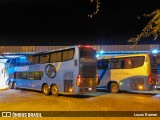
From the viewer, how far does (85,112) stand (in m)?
10.7

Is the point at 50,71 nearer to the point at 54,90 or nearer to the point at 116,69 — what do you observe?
the point at 54,90

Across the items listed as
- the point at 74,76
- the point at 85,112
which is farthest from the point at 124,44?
the point at 85,112

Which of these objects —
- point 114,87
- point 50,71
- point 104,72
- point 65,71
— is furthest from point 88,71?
point 104,72

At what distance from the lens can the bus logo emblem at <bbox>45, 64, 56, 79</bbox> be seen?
690 inches

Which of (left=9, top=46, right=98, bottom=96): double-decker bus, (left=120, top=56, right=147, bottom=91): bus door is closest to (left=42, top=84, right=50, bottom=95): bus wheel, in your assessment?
(left=9, top=46, right=98, bottom=96): double-decker bus

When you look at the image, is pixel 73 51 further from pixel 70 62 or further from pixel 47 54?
pixel 47 54

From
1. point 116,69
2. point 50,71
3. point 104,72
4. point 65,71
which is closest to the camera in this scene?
point 65,71

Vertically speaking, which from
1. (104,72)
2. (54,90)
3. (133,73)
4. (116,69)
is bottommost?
(54,90)

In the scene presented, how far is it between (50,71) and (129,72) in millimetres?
5956

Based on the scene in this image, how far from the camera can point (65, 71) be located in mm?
16438

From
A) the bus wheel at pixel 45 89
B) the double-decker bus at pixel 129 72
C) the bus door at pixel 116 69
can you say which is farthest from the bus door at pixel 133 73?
the bus wheel at pixel 45 89

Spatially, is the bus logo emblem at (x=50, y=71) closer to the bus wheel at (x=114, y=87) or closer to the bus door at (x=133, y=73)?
the bus wheel at (x=114, y=87)

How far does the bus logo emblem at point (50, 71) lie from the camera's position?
1752 centimetres

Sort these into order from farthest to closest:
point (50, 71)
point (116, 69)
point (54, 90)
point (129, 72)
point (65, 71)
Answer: point (116, 69)
point (129, 72)
point (50, 71)
point (54, 90)
point (65, 71)
